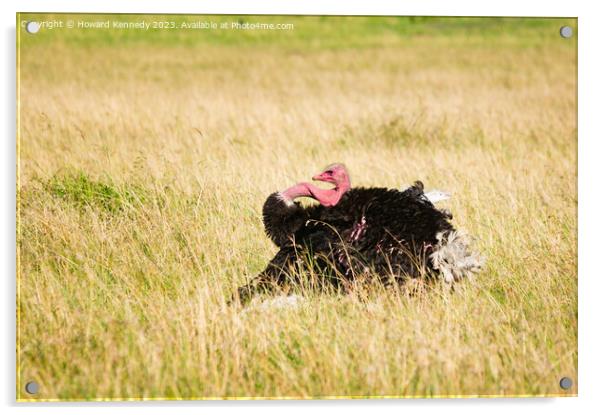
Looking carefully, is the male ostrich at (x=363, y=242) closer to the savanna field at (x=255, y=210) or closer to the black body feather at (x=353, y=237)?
the black body feather at (x=353, y=237)

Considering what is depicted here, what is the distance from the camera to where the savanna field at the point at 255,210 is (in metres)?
4.61

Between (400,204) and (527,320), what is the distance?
3.26 ft

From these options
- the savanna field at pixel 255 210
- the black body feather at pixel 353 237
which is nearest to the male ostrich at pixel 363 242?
the black body feather at pixel 353 237

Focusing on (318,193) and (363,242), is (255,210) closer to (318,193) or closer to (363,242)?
(318,193)

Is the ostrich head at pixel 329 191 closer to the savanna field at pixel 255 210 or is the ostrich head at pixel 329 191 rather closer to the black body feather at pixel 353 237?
the black body feather at pixel 353 237

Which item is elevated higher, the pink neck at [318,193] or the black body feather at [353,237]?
the pink neck at [318,193]

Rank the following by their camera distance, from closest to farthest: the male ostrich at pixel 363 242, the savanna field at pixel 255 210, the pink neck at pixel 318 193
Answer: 1. the savanna field at pixel 255 210
2. the male ostrich at pixel 363 242
3. the pink neck at pixel 318 193

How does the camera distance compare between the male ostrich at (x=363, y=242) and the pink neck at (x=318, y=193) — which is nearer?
the male ostrich at (x=363, y=242)

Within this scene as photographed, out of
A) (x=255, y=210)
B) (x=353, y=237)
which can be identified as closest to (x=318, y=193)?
(x=353, y=237)

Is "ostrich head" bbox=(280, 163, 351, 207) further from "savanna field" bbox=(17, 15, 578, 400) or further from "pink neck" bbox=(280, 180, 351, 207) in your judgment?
"savanna field" bbox=(17, 15, 578, 400)

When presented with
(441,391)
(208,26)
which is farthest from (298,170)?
(441,391)

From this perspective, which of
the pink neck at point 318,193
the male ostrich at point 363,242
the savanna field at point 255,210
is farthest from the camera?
the pink neck at point 318,193
